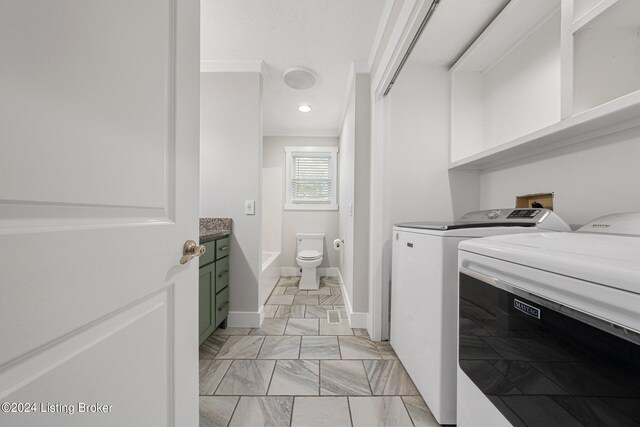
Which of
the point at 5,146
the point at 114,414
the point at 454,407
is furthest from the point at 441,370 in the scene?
the point at 5,146

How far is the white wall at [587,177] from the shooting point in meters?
1.01

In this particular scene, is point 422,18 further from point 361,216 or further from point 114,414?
point 114,414

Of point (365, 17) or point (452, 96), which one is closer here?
point (365, 17)

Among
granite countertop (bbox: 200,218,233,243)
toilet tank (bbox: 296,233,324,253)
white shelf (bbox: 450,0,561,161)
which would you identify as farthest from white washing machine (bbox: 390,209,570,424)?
toilet tank (bbox: 296,233,324,253)

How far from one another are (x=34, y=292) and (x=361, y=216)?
2.03 meters

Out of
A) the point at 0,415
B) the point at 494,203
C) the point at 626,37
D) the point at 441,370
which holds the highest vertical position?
the point at 626,37

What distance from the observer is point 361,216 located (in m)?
2.22

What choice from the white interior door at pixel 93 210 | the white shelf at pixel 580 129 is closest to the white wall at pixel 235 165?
the white interior door at pixel 93 210

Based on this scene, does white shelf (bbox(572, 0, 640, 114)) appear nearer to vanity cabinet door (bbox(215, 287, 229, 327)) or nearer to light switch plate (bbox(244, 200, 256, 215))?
light switch plate (bbox(244, 200, 256, 215))

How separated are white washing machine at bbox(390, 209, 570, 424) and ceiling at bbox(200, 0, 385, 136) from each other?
1.51 metres

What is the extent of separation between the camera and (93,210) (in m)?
0.45

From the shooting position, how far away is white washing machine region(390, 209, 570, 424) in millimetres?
1143

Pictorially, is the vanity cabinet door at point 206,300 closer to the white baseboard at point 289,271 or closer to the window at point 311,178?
the white baseboard at point 289,271

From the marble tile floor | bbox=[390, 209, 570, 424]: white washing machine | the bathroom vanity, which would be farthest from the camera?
the bathroom vanity
